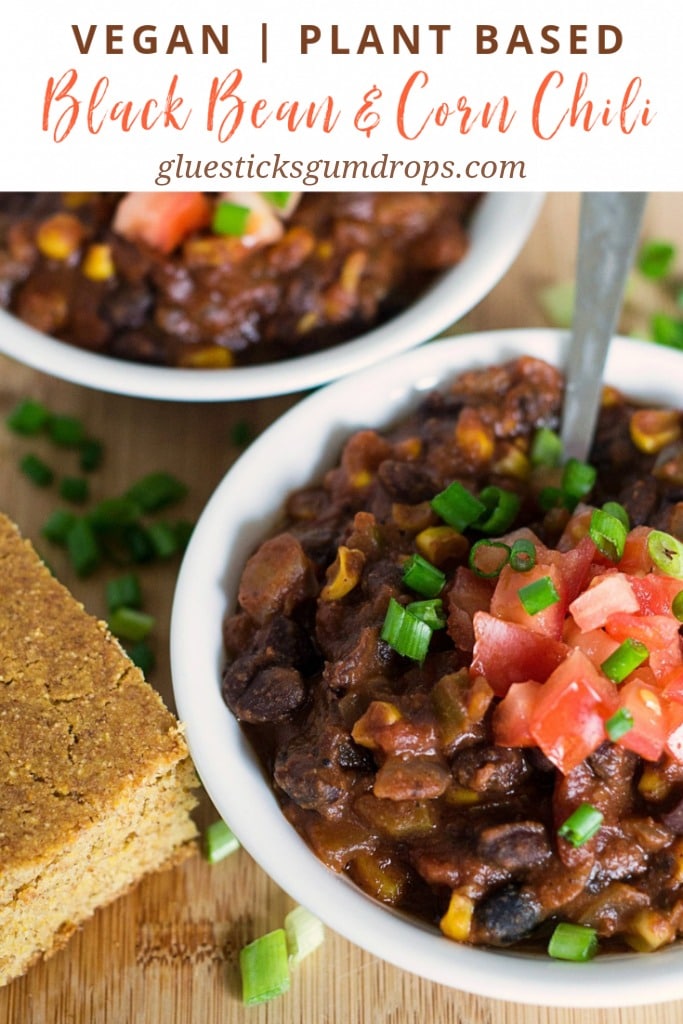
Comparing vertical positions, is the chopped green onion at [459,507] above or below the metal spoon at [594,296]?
below

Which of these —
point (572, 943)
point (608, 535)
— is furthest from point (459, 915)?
point (608, 535)

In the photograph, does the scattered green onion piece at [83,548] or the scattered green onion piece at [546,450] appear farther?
the scattered green onion piece at [83,548]

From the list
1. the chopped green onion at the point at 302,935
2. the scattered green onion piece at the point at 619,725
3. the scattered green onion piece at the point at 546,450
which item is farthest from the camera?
the scattered green onion piece at the point at 546,450

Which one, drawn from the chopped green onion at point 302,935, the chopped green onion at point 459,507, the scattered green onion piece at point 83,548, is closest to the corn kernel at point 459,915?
the chopped green onion at point 302,935

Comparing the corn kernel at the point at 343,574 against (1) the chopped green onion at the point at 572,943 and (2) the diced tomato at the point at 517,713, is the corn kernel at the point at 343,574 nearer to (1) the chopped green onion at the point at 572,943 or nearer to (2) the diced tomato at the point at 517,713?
(2) the diced tomato at the point at 517,713

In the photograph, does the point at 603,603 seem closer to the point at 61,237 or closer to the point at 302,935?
the point at 302,935

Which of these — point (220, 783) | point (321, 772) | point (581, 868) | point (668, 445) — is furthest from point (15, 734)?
point (668, 445)
